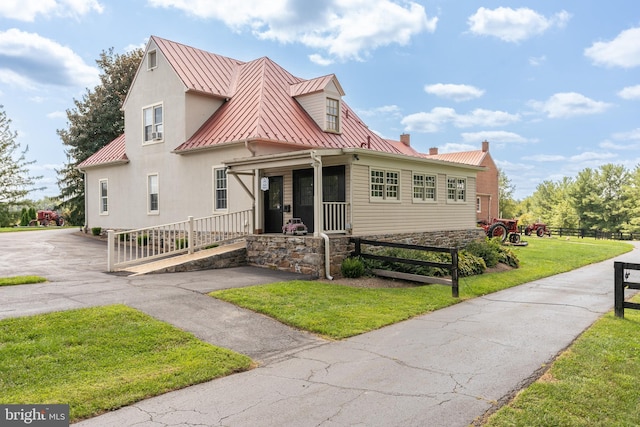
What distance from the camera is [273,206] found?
54.2 ft

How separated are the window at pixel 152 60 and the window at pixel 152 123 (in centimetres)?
189

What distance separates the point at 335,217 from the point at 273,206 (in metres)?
3.84

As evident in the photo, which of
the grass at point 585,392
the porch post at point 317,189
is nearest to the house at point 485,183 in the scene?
the porch post at point 317,189

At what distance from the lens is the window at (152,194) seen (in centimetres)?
2025

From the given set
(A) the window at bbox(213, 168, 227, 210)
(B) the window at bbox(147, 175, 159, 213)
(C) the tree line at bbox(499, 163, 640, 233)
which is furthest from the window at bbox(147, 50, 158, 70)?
(C) the tree line at bbox(499, 163, 640, 233)

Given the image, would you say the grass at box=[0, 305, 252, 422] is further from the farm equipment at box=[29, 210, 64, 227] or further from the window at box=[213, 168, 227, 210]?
the farm equipment at box=[29, 210, 64, 227]

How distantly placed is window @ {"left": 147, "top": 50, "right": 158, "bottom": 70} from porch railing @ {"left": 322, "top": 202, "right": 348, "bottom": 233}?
1210 cm

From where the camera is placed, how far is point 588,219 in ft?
208

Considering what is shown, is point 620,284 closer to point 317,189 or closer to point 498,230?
point 317,189

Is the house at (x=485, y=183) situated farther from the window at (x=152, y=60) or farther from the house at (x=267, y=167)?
the window at (x=152, y=60)

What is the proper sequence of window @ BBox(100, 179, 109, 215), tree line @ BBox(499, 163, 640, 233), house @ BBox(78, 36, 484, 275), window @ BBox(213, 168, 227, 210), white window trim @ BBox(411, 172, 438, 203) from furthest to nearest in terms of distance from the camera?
tree line @ BBox(499, 163, 640, 233), window @ BBox(100, 179, 109, 215), window @ BBox(213, 168, 227, 210), white window trim @ BBox(411, 172, 438, 203), house @ BBox(78, 36, 484, 275)

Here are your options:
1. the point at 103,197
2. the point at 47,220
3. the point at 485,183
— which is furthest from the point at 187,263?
the point at 485,183

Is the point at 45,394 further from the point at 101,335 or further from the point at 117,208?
the point at 117,208

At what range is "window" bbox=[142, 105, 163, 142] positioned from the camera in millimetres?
19953
